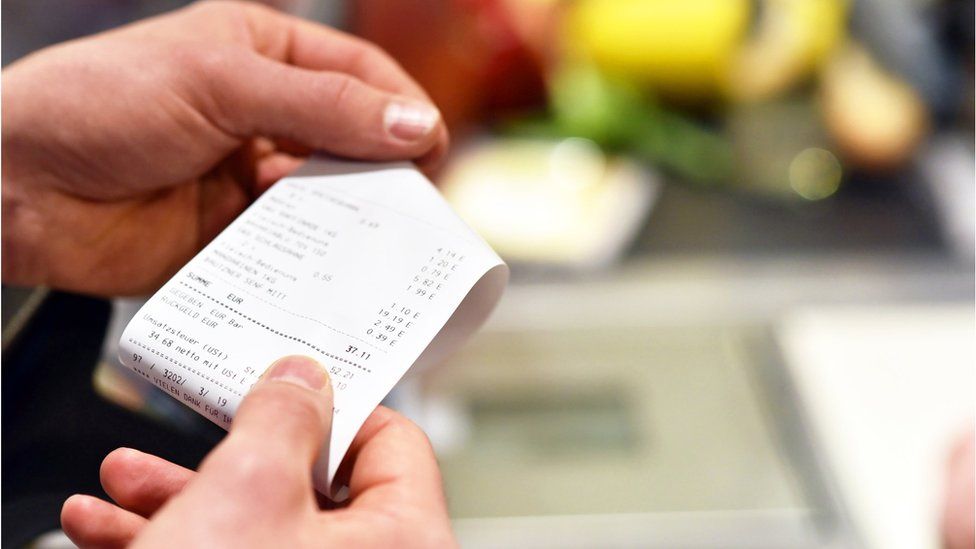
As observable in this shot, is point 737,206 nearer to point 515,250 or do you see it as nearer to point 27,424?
point 515,250

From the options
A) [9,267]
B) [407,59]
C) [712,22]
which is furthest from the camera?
[712,22]

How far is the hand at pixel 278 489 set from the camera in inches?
12.8

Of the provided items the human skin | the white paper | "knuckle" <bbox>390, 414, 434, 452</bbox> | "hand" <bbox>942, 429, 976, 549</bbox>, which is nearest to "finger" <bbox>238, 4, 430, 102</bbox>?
the human skin

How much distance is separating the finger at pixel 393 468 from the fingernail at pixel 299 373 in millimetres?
41

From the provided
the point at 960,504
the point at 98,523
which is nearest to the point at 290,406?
the point at 98,523

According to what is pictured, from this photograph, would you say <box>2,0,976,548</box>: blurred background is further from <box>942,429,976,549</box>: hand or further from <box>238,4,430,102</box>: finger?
<box>238,4,430,102</box>: finger

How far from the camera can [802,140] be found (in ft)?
3.91

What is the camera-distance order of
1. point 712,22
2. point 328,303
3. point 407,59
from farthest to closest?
point 712,22, point 407,59, point 328,303

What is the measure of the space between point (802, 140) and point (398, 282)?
2.96 feet

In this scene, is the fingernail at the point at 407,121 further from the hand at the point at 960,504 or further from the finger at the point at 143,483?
the hand at the point at 960,504

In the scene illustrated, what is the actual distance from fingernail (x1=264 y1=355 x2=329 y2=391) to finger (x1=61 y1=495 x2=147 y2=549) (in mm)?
92

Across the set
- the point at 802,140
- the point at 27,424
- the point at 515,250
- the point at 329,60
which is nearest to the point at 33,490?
the point at 27,424

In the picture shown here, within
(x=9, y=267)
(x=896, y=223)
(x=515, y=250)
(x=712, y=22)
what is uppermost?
(x=712, y=22)

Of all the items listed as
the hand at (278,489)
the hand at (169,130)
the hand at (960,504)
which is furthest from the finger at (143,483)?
the hand at (960,504)
